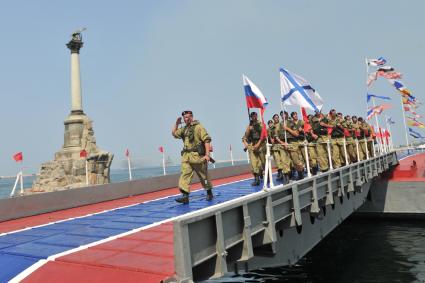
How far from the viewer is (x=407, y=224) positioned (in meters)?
22.2

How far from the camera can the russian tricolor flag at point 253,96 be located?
851cm

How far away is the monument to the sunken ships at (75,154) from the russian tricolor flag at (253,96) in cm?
3401

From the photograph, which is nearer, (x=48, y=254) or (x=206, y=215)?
(x=206, y=215)

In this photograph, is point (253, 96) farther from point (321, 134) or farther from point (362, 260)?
point (362, 260)

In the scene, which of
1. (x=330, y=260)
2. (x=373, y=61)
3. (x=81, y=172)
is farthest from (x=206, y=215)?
(x=81, y=172)

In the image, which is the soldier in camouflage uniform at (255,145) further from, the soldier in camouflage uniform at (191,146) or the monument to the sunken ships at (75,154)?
the monument to the sunken ships at (75,154)

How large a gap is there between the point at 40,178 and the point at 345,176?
39516 millimetres

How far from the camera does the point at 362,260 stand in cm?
1507

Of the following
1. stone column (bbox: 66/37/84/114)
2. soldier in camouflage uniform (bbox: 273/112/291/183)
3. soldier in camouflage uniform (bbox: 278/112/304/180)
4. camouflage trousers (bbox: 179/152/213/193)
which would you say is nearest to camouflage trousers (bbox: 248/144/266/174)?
soldier in camouflage uniform (bbox: 273/112/291/183)

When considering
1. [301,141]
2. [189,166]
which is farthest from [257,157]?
[189,166]

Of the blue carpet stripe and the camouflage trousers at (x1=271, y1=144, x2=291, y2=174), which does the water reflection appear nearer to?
the camouflage trousers at (x1=271, y1=144, x2=291, y2=174)

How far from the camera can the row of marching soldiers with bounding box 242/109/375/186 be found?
1275 cm

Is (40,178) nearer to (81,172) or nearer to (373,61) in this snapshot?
(81,172)

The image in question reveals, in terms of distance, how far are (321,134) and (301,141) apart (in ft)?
6.00
